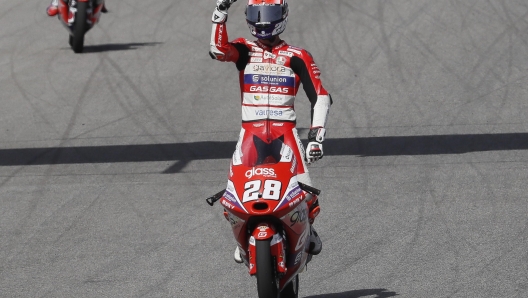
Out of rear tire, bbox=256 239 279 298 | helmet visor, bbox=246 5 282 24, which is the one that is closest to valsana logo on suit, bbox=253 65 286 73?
helmet visor, bbox=246 5 282 24

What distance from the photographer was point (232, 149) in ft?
34.7

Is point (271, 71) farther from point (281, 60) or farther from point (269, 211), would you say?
point (269, 211)

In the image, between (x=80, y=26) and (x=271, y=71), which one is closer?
(x=271, y=71)

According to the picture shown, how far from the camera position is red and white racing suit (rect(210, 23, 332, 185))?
21.6ft

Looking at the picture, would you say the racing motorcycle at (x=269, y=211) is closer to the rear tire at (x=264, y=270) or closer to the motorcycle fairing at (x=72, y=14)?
the rear tire at (x=264, y=270)

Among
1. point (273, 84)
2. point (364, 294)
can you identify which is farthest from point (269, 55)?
point (364, 294)

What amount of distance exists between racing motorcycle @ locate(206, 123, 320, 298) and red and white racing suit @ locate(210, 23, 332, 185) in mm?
176

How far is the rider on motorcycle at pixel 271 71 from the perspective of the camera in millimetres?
6574

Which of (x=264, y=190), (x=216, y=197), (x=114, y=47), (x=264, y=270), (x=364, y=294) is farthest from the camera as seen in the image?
(x=114, y=47)

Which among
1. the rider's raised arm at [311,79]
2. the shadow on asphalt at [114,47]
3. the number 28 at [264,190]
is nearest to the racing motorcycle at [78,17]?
the shadow on asphalt at [114,47]

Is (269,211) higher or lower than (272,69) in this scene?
lower

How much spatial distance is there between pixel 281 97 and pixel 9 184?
4.31 meters

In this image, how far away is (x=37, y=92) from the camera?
12695 mm

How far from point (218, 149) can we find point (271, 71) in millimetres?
4029
